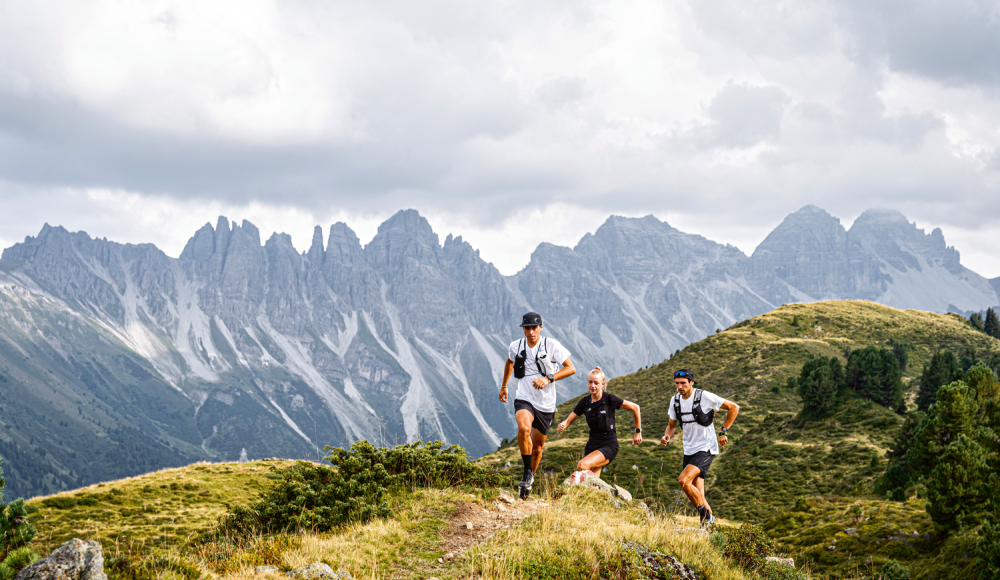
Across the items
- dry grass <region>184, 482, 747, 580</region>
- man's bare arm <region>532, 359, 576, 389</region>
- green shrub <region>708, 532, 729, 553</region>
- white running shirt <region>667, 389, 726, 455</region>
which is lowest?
green shrub <region>708, 532, 729, 553</region>

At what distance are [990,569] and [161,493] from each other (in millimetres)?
33825

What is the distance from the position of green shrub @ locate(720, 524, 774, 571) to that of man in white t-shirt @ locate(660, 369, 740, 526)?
1021mm

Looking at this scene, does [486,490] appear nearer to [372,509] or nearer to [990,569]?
[372,509]

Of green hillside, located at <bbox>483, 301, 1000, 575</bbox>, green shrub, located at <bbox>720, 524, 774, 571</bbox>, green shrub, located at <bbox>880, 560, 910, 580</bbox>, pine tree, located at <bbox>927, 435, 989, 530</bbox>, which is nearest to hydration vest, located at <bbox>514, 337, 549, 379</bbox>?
green hillside, located at <bbox>483, 301, 1000, 575</bbox>

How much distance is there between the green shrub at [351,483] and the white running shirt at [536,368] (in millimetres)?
3416

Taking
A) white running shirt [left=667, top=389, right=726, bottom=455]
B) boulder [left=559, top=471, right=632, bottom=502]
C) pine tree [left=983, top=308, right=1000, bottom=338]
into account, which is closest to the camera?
white running shirt [left=667, top=389, right=726, bottom=455]

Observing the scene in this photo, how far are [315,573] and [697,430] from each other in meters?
8.46

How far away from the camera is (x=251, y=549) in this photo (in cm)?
959

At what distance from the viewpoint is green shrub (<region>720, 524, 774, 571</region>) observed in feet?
34.8

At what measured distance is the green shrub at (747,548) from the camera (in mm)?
10594

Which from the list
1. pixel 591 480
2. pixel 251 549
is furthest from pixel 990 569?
pixel 251 549

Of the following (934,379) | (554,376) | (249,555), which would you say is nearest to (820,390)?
(934,379)

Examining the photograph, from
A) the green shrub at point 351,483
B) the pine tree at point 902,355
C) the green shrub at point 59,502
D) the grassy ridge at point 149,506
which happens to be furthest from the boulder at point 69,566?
the pine tree at point 902,355

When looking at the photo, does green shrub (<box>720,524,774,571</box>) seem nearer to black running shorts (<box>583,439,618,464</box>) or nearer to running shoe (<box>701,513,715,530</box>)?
running shoe (<box>701,513,715,530</box>)
